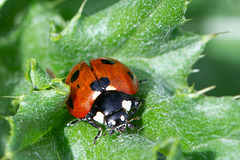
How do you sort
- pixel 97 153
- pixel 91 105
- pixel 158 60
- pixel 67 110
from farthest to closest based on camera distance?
pixel 158 60, pixel 67 110, pixel 91 105, pixel 97 153

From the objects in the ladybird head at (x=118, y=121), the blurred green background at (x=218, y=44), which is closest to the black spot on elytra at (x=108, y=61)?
the ladybird head at (x=118, y=121)

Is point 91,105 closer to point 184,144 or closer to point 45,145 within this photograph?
point 45,145

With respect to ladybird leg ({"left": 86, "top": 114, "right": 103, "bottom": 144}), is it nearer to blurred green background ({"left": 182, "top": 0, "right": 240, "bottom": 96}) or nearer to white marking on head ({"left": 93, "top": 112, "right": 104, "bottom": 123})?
white marking on head ({"left": 93, "top": 112, "right": 104, "bottom": 123})

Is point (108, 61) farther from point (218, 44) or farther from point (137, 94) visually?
point (218, 44)

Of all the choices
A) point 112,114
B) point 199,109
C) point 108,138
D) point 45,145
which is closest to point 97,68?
point 112,114

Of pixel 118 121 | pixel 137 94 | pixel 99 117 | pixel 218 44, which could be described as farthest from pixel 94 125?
pixel 218 44

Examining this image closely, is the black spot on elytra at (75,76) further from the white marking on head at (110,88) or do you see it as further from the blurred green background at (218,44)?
the blurred green background at (218,44)

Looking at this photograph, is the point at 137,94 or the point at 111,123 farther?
the point at 137,94
